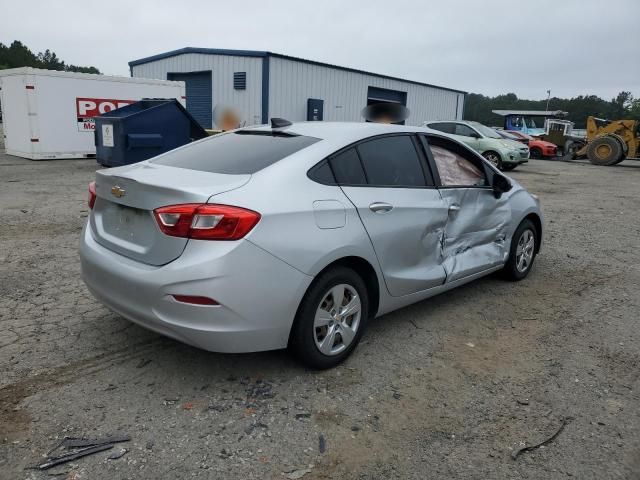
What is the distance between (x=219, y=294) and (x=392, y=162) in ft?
5.53

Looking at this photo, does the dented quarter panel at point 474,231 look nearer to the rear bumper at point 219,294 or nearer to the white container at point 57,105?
the rear bumper at point 219,294

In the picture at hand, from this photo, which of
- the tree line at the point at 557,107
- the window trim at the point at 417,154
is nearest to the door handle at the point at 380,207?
the window trim at the point at 417,154

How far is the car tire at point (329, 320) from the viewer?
3033mm

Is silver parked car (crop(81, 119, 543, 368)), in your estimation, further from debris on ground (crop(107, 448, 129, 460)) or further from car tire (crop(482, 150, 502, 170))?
car tire (crop(482, 150, 502, 170))

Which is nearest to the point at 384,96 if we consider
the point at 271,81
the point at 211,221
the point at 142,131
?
the point at 271,81

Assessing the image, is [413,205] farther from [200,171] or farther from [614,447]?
[614,447]

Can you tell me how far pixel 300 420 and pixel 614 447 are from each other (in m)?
1.59

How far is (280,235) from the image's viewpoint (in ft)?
9.29

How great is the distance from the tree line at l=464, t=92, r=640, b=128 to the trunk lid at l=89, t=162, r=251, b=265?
6442 cm

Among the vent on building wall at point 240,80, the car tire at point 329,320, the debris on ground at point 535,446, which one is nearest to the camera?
the debris on ground at point 535,446

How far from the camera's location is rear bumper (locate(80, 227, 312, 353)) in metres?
2.69

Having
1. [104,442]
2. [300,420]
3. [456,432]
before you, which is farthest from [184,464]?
[456,432]

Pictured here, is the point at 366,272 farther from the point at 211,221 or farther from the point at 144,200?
the point at 144,200

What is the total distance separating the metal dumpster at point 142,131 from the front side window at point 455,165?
304 inches
